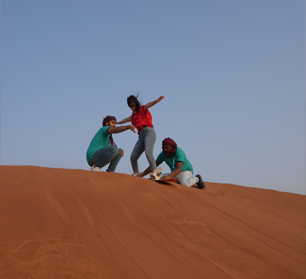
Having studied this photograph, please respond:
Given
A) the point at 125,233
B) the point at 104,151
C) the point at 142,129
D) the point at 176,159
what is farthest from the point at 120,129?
the point at 125,233

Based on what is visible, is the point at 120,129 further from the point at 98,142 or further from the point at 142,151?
the point at 98,142

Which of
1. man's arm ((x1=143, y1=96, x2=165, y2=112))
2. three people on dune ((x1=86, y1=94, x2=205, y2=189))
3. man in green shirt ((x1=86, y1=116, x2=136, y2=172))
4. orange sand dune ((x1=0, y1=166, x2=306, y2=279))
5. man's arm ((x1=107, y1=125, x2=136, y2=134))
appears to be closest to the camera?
orange sand dune ((x1=0, y1=166, x2=306, y2=279))

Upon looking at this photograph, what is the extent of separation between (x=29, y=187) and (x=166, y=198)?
1941 millimetres

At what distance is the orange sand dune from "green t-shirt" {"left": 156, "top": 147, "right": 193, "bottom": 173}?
1077 mm

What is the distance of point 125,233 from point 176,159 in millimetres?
2957

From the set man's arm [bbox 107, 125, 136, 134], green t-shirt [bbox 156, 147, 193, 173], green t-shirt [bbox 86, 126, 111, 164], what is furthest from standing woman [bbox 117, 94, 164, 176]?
green t-shirt [bbox 86, 126, 111, 164]

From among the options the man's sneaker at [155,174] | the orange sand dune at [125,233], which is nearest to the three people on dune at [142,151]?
the man's sneaker at [155,174]

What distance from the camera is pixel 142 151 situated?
600cm

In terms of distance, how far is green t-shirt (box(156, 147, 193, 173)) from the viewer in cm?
599

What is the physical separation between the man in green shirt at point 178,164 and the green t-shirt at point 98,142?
3.72ft

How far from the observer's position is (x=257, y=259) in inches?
134

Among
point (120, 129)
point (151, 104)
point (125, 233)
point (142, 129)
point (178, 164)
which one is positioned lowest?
point (125, 233)

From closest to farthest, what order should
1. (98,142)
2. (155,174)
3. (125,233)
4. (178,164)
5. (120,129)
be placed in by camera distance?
(125,233)
(155,174)
(120,129)
(178,164)
(98,142)

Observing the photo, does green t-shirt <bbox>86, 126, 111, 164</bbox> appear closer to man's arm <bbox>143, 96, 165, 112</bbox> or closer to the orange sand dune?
Result: man's arm <bbox>143, 96, 165, 112</bbox>
